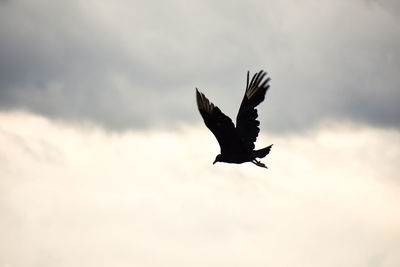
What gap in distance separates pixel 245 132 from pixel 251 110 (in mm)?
1195

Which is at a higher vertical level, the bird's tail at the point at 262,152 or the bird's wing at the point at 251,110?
the bird's wing at the point at 251,110

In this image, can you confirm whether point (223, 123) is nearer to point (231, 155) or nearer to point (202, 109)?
point (202, 109)

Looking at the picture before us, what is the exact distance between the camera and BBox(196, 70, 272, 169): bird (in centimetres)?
2986

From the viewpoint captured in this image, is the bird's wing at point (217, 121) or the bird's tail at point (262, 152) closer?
the bird's wing at point (217, 121)

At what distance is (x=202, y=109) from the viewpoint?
2861 cm

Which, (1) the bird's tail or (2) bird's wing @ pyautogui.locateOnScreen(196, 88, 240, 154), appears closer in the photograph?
(2) bird's wing @ pyautogui.locateOnScreen(196, 88, 240, 154)

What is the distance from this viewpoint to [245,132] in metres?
31.6

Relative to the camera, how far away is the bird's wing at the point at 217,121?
1106 inches

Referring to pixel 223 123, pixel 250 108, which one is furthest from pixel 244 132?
pixel 223 123

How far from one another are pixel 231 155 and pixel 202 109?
12.8ft

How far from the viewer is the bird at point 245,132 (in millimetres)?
29859

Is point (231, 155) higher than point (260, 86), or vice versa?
point (260, 86)

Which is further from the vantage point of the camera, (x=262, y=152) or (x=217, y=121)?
(x=262, y=152)

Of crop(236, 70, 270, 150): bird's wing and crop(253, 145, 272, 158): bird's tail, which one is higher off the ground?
crop(236, 70, 270, 150): bird's wing
